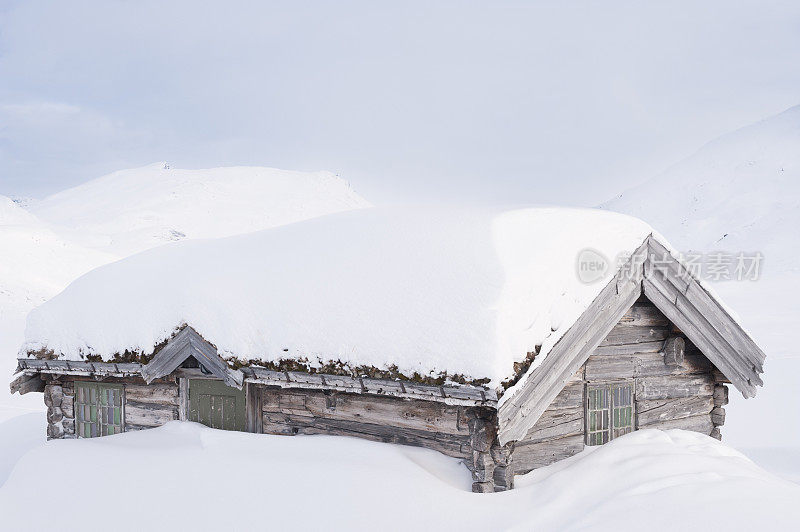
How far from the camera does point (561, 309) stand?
673cm

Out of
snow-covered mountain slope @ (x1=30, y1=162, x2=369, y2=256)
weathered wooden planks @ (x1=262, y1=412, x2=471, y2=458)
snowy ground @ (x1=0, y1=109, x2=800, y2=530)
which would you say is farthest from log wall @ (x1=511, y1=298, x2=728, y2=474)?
snow-covered mountain slope @ (x1=30, y1=162, x2=369, y2=256)

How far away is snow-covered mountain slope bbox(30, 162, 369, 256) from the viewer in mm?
70375

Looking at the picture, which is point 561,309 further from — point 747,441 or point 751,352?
point 747,441

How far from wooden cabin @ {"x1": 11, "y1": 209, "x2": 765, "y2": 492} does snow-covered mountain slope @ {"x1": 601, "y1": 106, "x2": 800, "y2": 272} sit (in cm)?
4588

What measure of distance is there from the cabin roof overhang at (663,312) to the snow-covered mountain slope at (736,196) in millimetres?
45609

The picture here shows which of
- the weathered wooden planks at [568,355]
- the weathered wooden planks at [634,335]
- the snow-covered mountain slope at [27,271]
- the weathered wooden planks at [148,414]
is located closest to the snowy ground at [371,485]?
the weathered wooden planks at [148,414]

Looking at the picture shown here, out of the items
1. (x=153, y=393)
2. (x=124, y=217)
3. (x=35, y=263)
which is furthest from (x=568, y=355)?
(x=124, y=217)

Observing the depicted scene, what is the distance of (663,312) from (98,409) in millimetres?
8293

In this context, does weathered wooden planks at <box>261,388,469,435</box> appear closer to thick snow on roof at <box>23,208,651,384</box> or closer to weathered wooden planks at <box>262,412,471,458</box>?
weathered wooden planks at <box>262,412,471,458</box>

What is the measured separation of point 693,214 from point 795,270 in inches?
1789

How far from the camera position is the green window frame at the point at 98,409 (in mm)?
9734

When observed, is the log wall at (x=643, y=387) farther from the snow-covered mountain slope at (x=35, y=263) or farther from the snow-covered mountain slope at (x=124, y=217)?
the snow-covered mountain slope at (x=35, y=263)

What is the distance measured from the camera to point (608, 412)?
26.3 feet

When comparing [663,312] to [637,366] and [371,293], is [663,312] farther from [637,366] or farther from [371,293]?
[371,293]
